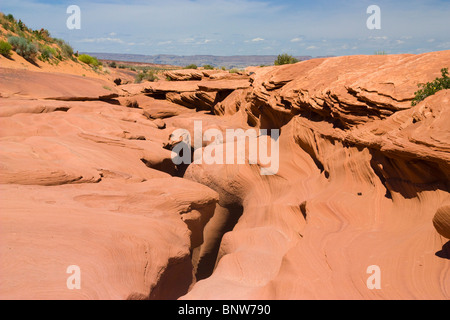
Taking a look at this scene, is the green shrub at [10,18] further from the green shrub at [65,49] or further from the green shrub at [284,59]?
the green shrub at [284,59]

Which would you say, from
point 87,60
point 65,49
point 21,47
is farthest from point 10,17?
point 21,47

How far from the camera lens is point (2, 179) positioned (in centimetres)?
652

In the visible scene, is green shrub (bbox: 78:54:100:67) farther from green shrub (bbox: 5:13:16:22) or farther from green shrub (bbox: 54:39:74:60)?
green shrub (bbox: 5:13:16:22)

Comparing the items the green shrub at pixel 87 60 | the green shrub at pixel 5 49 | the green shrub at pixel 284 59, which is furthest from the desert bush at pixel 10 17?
the green shrub at pixel 284 59

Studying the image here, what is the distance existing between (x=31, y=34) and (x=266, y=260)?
3613 cm

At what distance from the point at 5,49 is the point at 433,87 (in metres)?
25.7

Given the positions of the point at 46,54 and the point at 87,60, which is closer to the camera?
the point at 46,54

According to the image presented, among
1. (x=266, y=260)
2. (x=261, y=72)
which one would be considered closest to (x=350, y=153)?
(x=266, y=260)

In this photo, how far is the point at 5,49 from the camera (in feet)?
79.3

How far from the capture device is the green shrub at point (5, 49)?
23.9 m

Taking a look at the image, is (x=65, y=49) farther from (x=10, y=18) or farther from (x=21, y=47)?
(x=21, y=47)

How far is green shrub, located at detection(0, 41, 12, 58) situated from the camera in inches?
941

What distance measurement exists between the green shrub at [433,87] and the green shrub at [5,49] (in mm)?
25242

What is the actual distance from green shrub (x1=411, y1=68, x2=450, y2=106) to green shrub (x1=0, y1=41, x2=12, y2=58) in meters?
25.2
